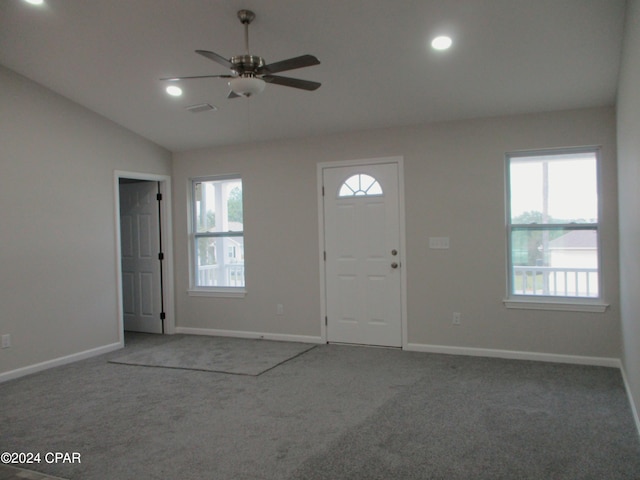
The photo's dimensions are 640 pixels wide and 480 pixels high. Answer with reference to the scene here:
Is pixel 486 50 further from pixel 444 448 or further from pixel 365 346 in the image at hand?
pixel 365 346

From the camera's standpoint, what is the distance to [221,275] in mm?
6113

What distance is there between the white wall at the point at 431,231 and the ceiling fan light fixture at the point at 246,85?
8.00 ft

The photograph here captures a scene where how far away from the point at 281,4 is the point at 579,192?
3157mm

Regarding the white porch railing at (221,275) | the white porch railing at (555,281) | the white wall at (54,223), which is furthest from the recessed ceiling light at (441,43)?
the white wall at (54,223)

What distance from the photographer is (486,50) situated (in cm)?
358

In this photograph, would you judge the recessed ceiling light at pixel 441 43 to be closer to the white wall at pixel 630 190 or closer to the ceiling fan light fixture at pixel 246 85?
the white wall at pixel 630 190

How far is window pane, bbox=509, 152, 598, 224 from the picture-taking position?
4.39 m

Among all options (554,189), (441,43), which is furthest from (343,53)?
(554,189)

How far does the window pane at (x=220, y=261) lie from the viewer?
5984mm

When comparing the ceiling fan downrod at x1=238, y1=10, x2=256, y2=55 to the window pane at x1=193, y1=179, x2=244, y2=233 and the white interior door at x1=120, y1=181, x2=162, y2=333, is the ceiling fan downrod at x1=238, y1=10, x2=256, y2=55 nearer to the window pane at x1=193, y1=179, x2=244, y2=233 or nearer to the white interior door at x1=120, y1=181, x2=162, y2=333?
the window pane at x1=193, y1=179, x2=244, y2=233

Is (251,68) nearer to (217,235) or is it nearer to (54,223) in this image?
(54,223)

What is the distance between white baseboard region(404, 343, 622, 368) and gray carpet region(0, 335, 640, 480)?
0.11 m

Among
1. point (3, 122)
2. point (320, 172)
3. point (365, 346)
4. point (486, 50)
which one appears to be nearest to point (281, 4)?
point (486, 50)

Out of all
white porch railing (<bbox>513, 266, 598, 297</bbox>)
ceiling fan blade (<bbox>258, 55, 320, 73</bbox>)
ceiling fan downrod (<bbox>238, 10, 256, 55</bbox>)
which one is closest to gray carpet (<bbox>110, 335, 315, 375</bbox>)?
white porch railing (<bbox>513, 266, 598, 297</bbox>)
